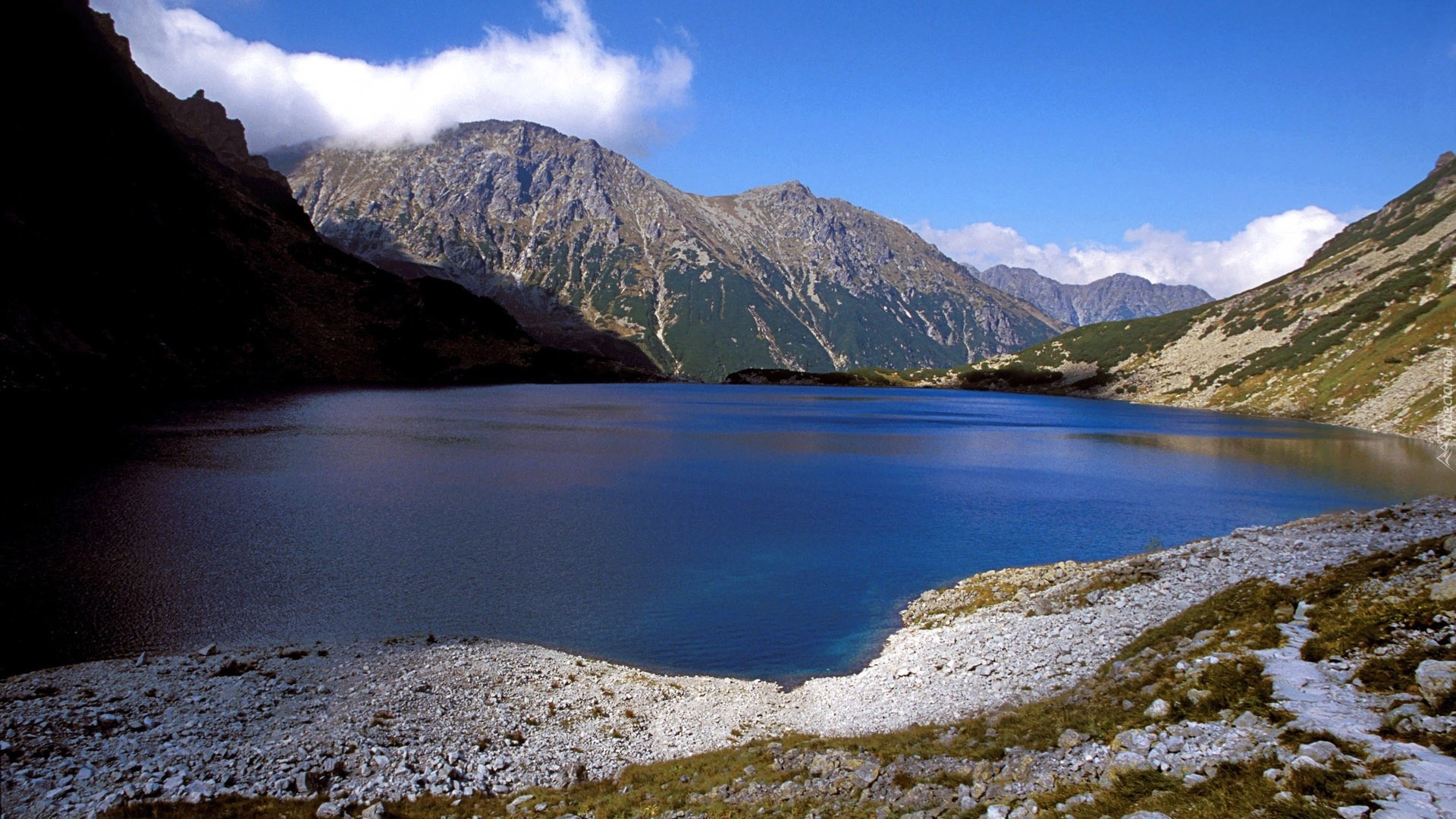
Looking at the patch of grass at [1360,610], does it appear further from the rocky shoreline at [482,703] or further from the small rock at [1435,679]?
the rocky shoreline at [482,703]

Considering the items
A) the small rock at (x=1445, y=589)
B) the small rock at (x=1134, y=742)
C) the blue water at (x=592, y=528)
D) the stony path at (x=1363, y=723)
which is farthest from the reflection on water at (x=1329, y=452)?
the small rock at (x=1134, y=742)

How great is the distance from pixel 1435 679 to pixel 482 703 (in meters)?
24.4

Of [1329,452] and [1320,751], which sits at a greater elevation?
[1320,751]

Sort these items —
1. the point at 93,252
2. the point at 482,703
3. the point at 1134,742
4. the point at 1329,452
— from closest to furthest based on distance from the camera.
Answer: the point at 1134,742 → the point at 482,703 → the point at 1329,452 → the point at 93,252

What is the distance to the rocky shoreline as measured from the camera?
19.2m

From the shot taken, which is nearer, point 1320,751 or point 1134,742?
point 1320,751

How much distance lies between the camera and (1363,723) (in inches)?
494

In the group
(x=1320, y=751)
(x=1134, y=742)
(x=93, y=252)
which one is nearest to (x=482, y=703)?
(x=1134, y=742)

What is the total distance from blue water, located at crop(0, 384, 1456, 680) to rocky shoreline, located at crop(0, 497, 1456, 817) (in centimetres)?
345

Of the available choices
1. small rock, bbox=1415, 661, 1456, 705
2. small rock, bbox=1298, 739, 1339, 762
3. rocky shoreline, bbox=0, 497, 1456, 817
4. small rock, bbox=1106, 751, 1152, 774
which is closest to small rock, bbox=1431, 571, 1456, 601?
small rock, bbox=1415, 661, 1456, 705

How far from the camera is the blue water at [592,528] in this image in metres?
33.4

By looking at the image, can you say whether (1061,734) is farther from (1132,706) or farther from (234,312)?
(234,312)

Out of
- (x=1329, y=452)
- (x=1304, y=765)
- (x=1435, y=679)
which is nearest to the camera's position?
(x=1304, y=765)

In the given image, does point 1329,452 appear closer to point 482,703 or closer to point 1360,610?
point 1360,610
